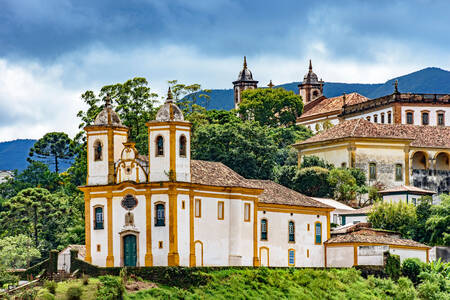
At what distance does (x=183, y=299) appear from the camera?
59.0m

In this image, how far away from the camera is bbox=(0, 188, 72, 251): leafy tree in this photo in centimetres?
8856

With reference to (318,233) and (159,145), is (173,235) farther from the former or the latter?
(318,233)

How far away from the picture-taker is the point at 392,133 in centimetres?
9700

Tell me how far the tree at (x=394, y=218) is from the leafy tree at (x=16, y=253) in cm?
2530

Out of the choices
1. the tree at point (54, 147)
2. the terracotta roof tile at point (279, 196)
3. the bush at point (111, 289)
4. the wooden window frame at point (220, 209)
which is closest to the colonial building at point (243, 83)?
the tree at point (54, 147)

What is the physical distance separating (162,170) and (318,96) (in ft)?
278

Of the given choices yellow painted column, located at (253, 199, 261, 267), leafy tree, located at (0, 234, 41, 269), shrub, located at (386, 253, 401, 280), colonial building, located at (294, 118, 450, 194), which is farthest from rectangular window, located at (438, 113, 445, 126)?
yellow painted column, located at (253, 199, 261, 267)

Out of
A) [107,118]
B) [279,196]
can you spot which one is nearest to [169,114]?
[107,118]

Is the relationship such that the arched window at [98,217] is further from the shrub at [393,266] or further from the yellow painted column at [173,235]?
the shrub at [393,266]

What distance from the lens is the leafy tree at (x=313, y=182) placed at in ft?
301

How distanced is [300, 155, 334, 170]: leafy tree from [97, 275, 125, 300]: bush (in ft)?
128

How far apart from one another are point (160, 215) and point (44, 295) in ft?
34.7

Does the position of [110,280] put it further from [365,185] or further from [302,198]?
[365,185]

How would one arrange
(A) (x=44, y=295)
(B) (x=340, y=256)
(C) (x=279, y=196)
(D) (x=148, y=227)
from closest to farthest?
1. (A) (x=44, y=295)
2. (D) (x=148, y=227)
3. (B) (x=340, y=256)
4. (C) (x=279, y=196)
